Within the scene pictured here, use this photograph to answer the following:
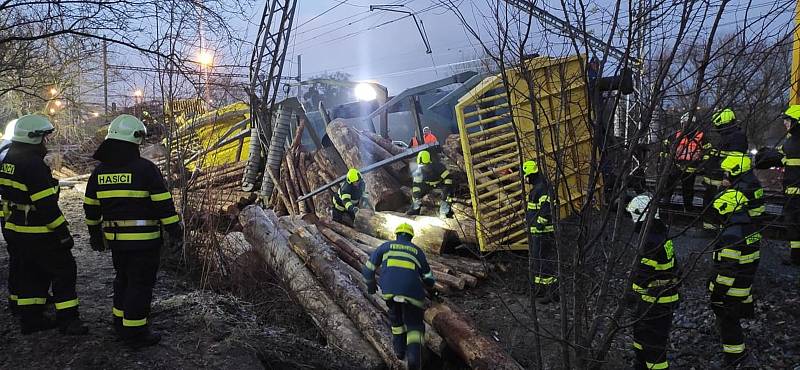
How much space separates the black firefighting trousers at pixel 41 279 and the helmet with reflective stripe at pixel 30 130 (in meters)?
0.79

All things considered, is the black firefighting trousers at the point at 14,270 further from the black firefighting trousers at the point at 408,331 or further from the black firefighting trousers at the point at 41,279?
the black firefighting trousers at the point at 408,331

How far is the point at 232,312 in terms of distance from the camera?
5.09 meters

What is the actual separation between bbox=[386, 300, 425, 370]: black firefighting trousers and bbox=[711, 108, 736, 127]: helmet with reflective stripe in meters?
3.22

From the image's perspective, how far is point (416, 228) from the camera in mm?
7566

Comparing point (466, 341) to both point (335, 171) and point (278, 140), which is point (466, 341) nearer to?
point (335, 171)

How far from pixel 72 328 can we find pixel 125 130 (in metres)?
1.64

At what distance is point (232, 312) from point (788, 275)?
635 cm

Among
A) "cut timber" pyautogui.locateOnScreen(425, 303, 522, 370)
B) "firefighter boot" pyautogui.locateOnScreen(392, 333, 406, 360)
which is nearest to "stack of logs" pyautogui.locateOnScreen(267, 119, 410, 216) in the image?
"cut timber" pyautogui.locateOnScreen(425, 303, 522, 370)

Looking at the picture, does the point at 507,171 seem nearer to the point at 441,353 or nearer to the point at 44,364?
the point at 441,353

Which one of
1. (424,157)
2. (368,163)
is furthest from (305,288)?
(368,163)

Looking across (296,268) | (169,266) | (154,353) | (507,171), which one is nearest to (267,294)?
(296,268)

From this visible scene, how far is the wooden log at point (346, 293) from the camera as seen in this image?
15.5 feet

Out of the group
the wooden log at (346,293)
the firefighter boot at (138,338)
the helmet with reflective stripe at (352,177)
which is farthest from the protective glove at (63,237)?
the helmet with reflective stripe at (352,177)

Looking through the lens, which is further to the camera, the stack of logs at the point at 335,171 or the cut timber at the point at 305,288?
the stack of logs at the point at 335,171
